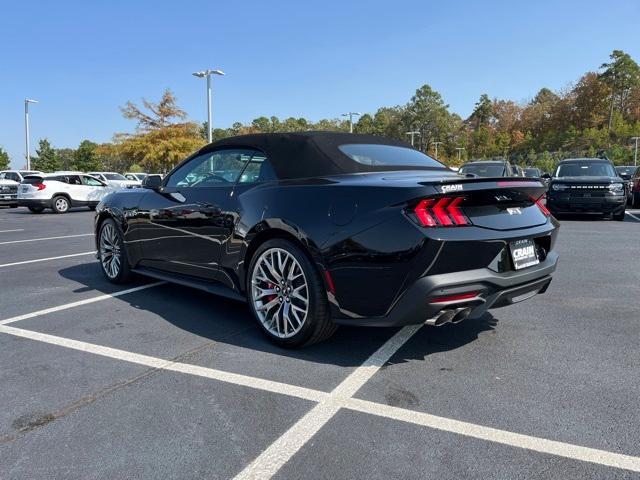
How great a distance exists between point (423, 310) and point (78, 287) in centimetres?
427

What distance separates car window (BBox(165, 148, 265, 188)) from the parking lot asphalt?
3.79ft

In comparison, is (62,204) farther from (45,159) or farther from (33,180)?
(45,159)

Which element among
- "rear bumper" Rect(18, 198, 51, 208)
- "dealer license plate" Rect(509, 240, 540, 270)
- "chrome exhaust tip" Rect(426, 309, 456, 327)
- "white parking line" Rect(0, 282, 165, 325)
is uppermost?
"rear bumper" Rect(18, 198, 51, 208)

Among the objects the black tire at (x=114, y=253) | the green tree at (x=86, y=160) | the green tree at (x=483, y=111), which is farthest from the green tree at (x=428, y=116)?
the black tire at (x=114, y=253)

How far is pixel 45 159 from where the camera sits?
197 feet

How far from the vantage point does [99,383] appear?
312cm

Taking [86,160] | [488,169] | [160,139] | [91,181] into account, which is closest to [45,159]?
[86,160]

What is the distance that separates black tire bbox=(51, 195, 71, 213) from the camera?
1869cm

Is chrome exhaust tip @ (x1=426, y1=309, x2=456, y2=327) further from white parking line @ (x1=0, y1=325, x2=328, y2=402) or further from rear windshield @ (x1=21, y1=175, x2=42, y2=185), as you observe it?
rear windshield @ (x1=21, y1=175, x2=42, y2=185)

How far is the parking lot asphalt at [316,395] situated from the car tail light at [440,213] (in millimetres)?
941

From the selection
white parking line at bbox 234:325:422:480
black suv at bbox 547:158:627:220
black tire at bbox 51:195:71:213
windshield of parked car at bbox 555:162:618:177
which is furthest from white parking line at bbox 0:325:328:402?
black tire at bbox 51:195:71:213

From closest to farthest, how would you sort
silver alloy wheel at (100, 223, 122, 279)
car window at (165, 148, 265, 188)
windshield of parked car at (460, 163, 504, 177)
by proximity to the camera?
1. car window at (165, 148, 265, 188)
2. silver alloy wheel at (100, 223, 122, 279)
3. windshield of parked car at (460, 163, 504, 177)

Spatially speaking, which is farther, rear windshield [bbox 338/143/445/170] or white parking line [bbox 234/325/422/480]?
rear windshield [bbox 338/143/445/170]

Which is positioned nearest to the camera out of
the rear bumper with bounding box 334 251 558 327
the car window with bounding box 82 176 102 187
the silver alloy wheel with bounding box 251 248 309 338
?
the rear bumper with bounding box 334 251 558 327
